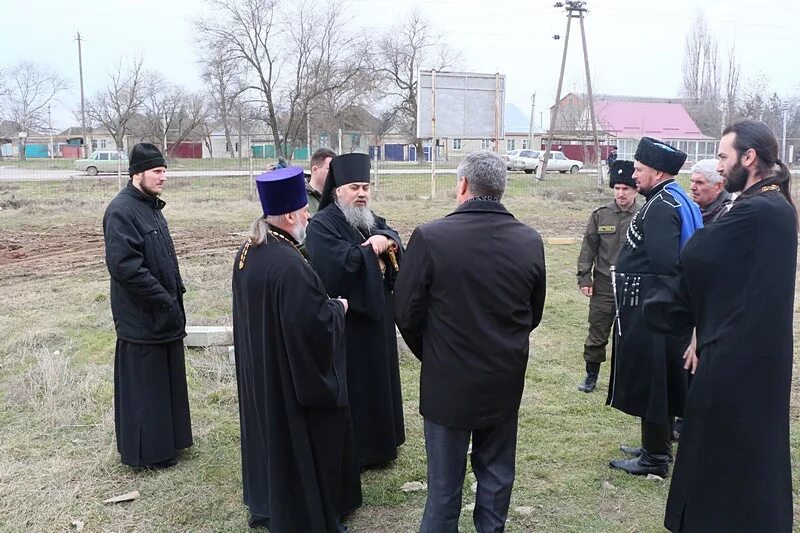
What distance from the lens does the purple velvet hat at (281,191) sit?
3.24 metres

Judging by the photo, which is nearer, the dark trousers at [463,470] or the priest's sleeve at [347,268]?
the dark trousers at [463,470]

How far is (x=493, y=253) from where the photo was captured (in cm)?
306

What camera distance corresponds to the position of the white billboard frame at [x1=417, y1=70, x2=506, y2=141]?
19.9 meters

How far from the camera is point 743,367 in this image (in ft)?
9.77

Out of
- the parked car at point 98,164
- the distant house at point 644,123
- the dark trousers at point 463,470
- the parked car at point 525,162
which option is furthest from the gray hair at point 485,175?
the distant house at point 644,123

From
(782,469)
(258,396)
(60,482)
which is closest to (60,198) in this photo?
(60,482)

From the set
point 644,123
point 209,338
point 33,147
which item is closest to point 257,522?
point 209,338

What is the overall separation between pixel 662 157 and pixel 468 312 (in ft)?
5.75

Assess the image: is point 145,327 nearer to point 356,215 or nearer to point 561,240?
point 356,215

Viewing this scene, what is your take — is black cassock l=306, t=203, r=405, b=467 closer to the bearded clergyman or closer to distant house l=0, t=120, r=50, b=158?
the bearded clergyman

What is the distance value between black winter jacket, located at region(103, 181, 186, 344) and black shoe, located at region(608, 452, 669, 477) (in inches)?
118

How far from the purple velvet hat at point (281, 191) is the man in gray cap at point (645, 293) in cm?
195

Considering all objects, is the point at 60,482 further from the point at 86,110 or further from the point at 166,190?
the point at 86,110

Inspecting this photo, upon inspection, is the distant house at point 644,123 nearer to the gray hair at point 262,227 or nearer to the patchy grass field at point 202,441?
the patchy grass field at point 202,441
